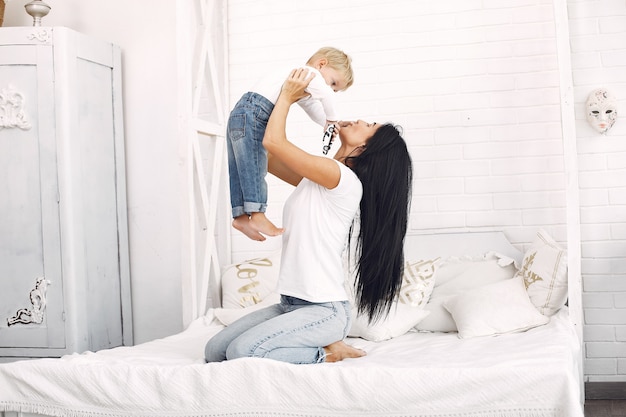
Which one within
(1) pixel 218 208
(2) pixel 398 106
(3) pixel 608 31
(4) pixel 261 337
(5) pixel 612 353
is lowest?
(5) pixel 612 353

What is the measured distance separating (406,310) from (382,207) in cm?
85

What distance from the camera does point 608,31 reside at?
4172mm

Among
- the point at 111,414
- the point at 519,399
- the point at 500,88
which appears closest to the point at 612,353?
the point at 500,88

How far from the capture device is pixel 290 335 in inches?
111

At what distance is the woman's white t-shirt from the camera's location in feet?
9.62

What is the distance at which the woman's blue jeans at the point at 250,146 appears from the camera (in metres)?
2.98

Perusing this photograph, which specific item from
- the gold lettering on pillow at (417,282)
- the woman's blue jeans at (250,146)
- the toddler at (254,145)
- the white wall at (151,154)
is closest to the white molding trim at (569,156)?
the gold lettering on pillow at (417,282)

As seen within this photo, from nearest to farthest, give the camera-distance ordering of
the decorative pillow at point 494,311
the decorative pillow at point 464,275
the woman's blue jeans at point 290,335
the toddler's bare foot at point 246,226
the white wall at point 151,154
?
the woman's blue jeans at point 290,335 → the toddler's bare foot at point 246,226 → the decorative pillow at point 494,311 → the decorative pillow at point 464,275 → the white wall at point 151,154

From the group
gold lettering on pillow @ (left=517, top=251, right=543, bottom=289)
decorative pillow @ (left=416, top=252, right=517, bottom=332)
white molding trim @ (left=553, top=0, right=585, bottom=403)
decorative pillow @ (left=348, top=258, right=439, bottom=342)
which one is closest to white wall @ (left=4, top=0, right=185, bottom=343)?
decorative pillow @ (left=348, top=258, right=439, bottom=342)

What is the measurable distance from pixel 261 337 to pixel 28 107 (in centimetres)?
227

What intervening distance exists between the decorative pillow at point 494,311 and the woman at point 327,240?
0.54 m

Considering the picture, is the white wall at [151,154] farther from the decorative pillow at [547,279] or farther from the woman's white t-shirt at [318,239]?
the decorative pillow at [547,279]

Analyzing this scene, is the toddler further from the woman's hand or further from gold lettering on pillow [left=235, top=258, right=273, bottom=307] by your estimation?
gold lettering on pillow [left=235, top=258, right=273, bottom=307]

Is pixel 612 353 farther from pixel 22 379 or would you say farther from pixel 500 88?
pixel 22 379
